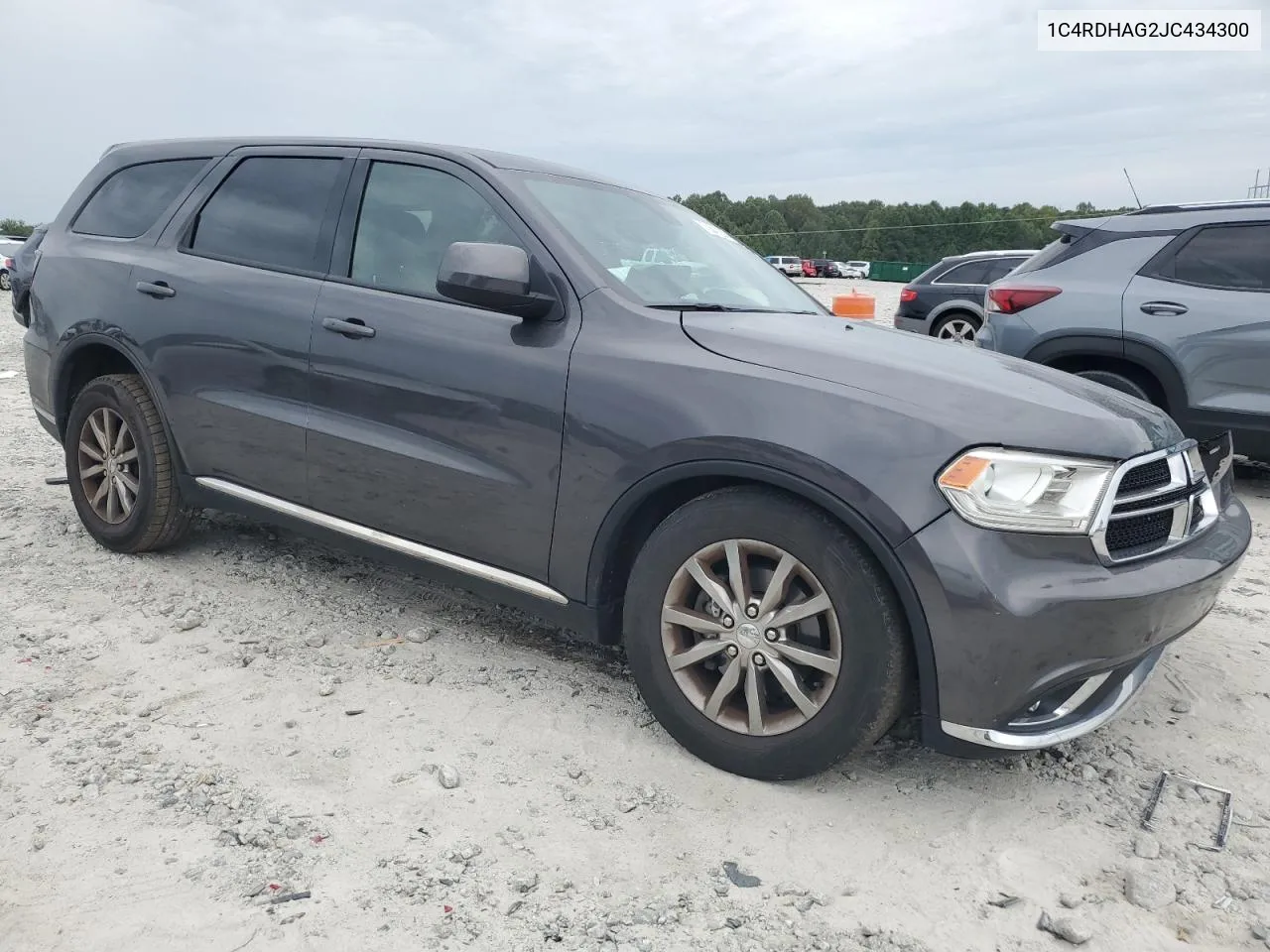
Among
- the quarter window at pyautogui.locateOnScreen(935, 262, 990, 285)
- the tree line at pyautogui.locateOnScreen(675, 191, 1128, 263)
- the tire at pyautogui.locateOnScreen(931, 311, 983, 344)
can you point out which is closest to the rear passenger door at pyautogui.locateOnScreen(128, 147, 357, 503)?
the tire at pyautogui.locateOnScreen(931, 311, 983, 344)

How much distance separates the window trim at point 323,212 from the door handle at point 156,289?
16cm

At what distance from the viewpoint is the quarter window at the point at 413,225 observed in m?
3.33

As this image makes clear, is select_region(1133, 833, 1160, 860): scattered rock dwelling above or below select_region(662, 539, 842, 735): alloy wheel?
below

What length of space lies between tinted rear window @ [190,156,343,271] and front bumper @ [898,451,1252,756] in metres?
2.55

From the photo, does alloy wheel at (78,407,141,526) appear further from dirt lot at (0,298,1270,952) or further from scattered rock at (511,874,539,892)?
scattered rock at (511,874,539,892)

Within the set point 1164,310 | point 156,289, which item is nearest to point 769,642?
point 156,289

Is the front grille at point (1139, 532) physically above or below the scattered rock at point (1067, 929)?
above

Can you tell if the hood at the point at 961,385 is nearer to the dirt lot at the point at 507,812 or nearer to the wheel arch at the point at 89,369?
the dirt lot at the point at 507,812

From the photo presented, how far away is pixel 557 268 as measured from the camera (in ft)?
10.1

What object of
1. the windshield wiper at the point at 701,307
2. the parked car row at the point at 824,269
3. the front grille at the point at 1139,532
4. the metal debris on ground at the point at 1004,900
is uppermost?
the parked car row at the point at 824,269

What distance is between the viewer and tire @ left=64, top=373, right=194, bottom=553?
4.13m

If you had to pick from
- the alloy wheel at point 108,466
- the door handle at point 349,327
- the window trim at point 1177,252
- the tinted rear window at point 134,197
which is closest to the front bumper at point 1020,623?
the door handle at point 349,327

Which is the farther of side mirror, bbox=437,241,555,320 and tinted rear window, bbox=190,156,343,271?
tinted rear window, bbox=190,156,343,271

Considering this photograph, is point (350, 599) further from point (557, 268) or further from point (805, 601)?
point (805, 601)
